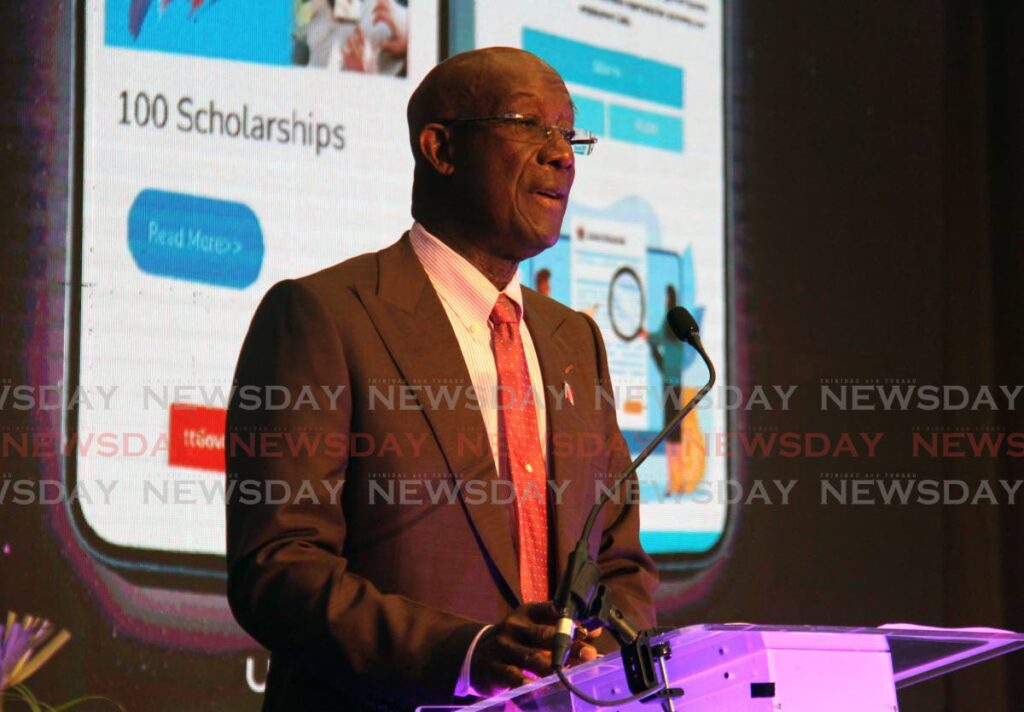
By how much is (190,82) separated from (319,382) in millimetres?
1202

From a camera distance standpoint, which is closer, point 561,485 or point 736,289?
point 561,485

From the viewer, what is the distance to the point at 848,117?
14.3ft

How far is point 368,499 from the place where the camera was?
198cm

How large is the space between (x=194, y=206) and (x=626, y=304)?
1.20m

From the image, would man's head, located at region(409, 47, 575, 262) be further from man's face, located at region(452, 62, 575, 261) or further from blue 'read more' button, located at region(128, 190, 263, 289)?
blue 'read more' button, located at region(128, 190, 263, 289)

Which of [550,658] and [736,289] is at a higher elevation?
[736,289]

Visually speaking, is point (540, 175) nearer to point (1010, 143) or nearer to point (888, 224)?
point (888, 224)

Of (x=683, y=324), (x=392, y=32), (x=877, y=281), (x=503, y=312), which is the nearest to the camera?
(x=683, y=324)

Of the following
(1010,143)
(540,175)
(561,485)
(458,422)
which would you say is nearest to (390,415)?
(458,422)

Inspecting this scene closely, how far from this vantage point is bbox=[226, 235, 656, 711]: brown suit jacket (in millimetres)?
1817

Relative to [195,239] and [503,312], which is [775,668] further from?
[195,239]

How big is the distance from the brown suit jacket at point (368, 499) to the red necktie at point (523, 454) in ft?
0.08

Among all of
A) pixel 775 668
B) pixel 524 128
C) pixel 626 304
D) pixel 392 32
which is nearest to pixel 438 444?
pixel 524 128

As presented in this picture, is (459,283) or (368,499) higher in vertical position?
(459,283)
